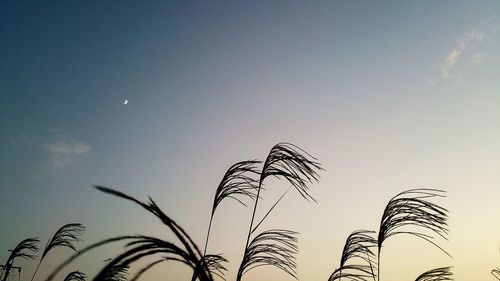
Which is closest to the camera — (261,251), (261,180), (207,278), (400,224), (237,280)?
(207,278)

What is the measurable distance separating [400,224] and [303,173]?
2.60 metres

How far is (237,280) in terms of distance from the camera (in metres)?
3.48

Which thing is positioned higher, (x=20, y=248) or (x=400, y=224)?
(x=20, y=248)

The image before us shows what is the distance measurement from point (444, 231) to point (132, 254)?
546cm

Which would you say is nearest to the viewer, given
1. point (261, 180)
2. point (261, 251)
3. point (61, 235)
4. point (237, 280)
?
point (237, 280)

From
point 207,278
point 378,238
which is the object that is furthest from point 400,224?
point 207,278

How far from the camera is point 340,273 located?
754 cm

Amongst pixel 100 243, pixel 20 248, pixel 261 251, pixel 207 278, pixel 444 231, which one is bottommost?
pixel 207 278

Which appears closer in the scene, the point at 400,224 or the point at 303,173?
the point at 303,173

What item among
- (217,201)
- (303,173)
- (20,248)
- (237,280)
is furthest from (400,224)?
(20,248)

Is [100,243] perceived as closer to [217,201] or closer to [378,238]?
[217,201]

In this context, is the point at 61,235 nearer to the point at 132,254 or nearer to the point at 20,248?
the point at 20,248

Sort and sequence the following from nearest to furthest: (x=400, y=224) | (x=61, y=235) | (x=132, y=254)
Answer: (x=132, y=254)
(x=400, y=224)
(x=61, y=235)

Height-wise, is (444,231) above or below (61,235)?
below
